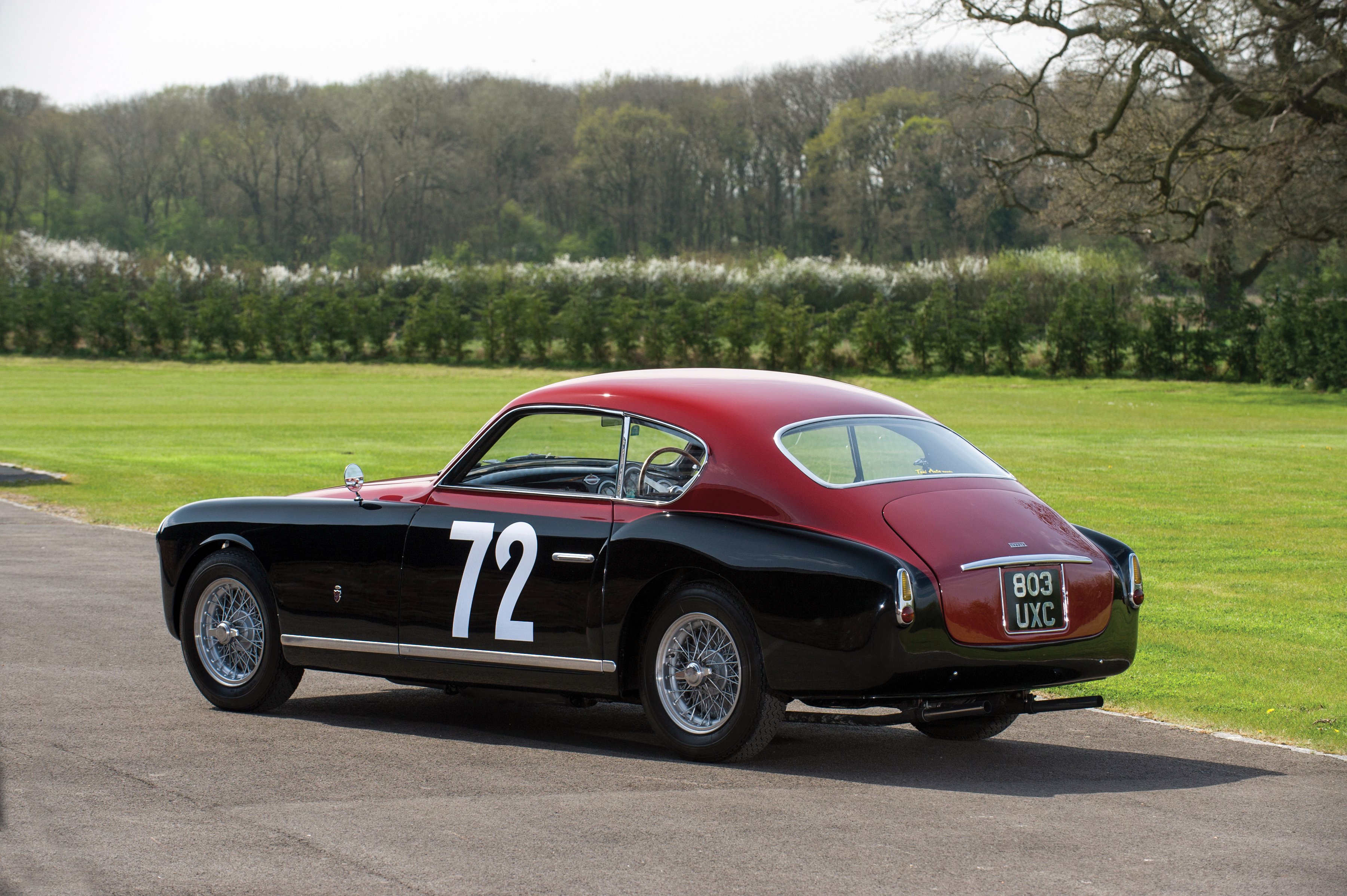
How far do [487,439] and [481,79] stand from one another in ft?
401

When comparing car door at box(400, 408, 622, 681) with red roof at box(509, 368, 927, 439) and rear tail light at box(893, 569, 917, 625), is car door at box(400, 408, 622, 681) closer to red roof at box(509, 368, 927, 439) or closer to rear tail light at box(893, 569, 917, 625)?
red roof at box(509, 368, 927, 439)

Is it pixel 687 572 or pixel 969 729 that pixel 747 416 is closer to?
pixel 687 572

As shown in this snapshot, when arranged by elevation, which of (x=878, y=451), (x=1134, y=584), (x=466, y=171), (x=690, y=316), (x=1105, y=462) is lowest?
(x=1105, y=462)

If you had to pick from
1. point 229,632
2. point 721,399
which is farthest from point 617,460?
point 229,632

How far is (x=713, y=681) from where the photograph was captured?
590 cm

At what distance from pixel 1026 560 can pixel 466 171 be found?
106 m

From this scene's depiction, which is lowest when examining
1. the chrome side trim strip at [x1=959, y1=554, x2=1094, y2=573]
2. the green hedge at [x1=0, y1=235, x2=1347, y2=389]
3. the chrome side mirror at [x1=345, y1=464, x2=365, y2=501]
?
the chrome side trim strip at [x1=959, y1=554, x2=1094, y2=573]

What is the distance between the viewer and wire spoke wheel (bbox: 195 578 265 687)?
283 inches

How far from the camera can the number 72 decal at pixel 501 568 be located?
6.41 m

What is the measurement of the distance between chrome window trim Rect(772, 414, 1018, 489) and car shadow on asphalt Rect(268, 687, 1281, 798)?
1.15m

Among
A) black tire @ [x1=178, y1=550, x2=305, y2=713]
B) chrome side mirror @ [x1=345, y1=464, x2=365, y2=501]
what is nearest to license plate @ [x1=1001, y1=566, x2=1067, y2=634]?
chrome side mirror @ [x1=345, y1=464, x2=365, y2=501]

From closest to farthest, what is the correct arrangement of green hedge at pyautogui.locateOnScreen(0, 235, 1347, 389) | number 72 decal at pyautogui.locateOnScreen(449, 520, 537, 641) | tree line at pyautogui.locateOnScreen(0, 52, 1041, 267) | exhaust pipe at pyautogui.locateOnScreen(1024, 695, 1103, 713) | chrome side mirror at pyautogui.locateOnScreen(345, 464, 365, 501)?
exhaust pipe at pyautogui.locateOnScreen(1024, 695, 1103, 713) < number 72 decal at pyautogui.locateOnScreen(449, 520, 537, 641) < chrome side mirror at pyautogui.locateOnScreen(345, 464, 365, 501) < green hedge at pyautogui.locateOnScreen(0, 235, 1347, 389) < tree line at pyautogui.locateOnScreen(0, 52, 1041, 267)

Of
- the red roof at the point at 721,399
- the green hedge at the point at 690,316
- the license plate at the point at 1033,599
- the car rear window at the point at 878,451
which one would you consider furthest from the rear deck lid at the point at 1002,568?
the green hedge at the point at 690,316

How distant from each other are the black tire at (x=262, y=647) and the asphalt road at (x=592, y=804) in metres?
0.13
